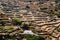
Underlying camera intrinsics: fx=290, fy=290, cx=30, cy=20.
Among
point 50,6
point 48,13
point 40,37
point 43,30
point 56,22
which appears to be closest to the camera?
point 40,37

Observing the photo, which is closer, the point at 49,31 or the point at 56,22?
the point at 49,31

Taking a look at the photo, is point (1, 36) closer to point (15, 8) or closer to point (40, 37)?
point (40, 37)

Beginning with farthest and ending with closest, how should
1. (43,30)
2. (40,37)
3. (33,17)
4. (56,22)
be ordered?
1. (33,17)
2. (56,22)
3. (43,30)
4. (40,37)

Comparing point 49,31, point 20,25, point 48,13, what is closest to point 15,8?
point 48,13

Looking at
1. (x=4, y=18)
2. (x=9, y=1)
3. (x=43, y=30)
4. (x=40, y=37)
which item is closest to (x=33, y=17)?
(x=4, y=18)

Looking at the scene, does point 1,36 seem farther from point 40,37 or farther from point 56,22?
point 56,22

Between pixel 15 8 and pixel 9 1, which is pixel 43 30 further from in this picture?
pixel 9 1

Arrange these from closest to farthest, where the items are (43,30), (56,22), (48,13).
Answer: (43,30), (56,22), (48,13)

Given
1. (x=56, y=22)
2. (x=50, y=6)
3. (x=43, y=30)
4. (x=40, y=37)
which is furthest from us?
(x=50, y=6)

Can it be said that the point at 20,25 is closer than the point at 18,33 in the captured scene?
No
